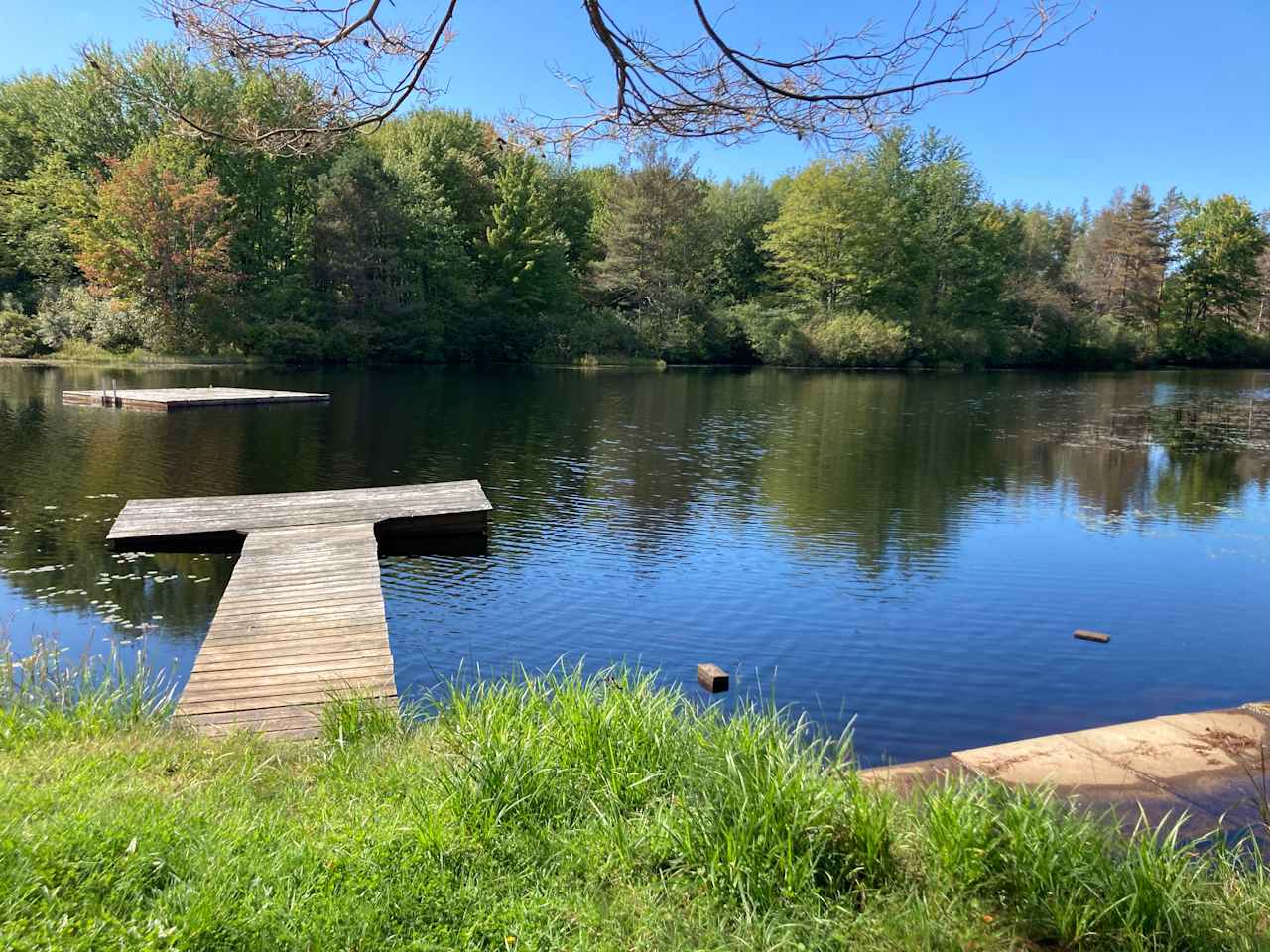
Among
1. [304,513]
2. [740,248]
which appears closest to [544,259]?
[740,248]

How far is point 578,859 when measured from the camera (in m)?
3.26

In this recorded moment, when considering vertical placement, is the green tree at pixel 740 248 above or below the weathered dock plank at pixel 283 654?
above

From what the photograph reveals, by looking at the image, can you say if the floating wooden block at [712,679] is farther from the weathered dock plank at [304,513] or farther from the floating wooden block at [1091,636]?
the weathered dock plank at [304,513]

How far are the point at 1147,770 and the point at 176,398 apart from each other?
2409 centimetres

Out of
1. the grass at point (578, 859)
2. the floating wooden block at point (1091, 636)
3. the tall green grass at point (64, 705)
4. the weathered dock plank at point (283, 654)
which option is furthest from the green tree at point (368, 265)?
the grass at point (578, 859)

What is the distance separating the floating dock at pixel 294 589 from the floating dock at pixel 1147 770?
355 cm

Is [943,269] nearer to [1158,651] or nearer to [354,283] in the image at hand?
[354,283]

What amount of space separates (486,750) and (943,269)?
190 ft

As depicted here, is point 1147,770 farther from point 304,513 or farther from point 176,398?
point 176,398

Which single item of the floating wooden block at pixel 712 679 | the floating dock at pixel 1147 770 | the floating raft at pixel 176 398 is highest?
the floating raft at pixel 176 398

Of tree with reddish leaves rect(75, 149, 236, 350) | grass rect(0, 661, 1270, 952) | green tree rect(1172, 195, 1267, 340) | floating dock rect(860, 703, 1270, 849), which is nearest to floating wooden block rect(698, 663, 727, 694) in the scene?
floating dock rect(860, 703, 1270, 849)

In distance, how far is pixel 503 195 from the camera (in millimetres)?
48094

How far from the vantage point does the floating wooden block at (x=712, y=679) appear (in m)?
6.81

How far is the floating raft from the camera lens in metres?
23.1
